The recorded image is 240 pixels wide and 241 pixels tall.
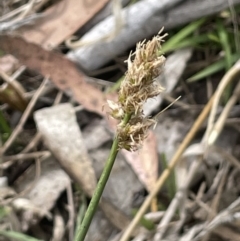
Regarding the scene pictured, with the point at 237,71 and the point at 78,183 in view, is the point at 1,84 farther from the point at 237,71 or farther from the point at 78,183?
the point at 237,71

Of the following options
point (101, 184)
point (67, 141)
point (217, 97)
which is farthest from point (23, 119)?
point (101, 184)

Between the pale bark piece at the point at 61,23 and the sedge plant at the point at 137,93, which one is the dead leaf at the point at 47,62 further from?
the sedge plant at the point at 137,93

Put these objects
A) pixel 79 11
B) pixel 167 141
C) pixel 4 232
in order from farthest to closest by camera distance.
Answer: pixel 79 11
pixel 167 141
pixel 4 232

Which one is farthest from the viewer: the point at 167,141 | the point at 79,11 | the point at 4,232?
the point at 79,11

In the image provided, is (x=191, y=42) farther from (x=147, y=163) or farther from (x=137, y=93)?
(x=137, y=93)

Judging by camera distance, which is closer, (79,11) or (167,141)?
(167,141)

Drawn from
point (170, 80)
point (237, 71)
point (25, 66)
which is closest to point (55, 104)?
point (25, 66)

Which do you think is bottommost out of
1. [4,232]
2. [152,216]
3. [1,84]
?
[152,216]
